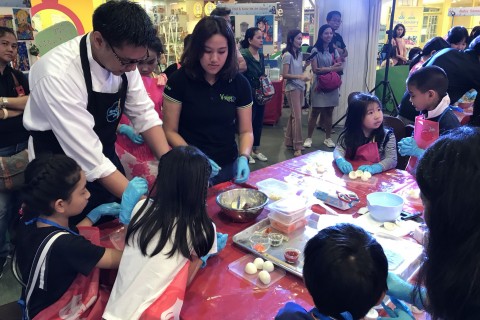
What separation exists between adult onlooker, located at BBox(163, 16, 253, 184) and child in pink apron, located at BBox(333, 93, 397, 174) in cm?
65

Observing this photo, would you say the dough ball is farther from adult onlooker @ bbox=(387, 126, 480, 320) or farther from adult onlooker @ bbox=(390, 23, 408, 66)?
adult onlooker @ bbox=(390, 23, 408, 66)

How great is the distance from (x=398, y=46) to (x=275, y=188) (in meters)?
6.28

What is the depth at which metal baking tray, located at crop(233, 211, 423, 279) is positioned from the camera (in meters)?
1.22

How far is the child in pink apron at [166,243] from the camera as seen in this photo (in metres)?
1.05

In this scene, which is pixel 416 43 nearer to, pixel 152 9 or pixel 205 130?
pixel 152 9

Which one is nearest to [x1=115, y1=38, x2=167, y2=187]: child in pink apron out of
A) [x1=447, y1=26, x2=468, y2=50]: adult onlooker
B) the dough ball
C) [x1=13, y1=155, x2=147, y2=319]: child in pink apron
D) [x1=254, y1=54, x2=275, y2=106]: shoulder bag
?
[x1=13, y1=155, x2=147, y2=319]: child in pink apron

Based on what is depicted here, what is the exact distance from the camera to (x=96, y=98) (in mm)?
1437

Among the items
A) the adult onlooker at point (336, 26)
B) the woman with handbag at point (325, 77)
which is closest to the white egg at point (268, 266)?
the woman with handbag at point (325, 77)

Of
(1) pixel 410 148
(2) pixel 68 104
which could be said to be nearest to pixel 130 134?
Result: (2) pixel 68 104

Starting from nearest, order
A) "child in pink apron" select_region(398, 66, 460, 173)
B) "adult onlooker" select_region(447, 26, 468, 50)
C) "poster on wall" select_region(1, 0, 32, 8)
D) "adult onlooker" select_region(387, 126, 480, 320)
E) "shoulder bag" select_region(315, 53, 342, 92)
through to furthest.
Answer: "adult onlooker" select_region(387, 126, 480, 320), "child in pink apron" select_region(398, 66, 460, 173), "poster on wall" select_region(1, 0, 32, 8), "adult onlooker" select_region(447, 26, 468, 50), "shoulder bag" select_region(315, 53, 342, 92)

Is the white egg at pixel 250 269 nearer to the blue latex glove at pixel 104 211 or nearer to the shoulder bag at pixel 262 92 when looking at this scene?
the blue latex glove at pixel 104 211

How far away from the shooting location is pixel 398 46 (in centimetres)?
700

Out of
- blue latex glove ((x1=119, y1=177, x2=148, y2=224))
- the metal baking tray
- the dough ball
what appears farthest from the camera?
the dough ball

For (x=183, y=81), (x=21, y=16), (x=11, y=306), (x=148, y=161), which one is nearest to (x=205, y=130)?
(x=183, y=81)
